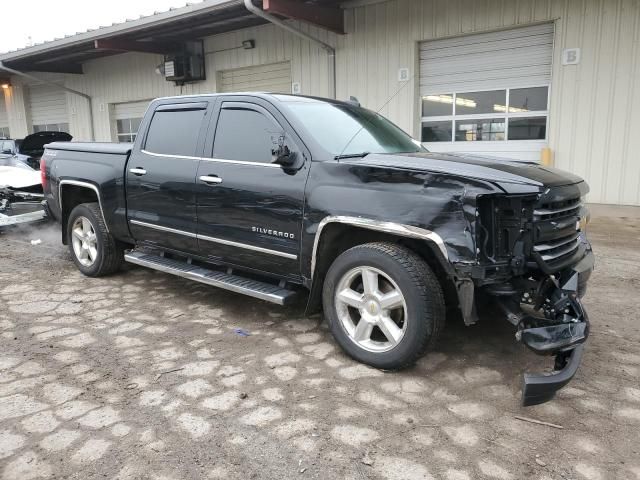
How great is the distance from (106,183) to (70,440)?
3122mm

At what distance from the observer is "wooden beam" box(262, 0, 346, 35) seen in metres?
9.79

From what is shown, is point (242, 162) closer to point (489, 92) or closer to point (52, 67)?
point (489, 92)

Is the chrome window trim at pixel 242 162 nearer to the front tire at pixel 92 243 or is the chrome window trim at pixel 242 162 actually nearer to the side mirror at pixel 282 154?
the side mirror at pixel 282 154

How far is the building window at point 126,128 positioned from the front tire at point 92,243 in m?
11.6

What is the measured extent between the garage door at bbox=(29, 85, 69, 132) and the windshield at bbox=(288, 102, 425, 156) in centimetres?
1710

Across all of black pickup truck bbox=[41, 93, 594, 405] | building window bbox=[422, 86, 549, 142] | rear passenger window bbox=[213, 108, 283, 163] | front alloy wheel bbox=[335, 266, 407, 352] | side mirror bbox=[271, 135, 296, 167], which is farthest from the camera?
building window bbox=[422, 86, 549, 142]

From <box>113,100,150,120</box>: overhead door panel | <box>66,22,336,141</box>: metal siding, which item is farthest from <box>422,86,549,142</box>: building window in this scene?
<box>113,100,150,120</box>: overhead door panel

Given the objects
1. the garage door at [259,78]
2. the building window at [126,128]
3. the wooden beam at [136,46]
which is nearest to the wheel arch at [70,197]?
the garage door at [259,78]

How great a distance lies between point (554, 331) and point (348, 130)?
221 cm

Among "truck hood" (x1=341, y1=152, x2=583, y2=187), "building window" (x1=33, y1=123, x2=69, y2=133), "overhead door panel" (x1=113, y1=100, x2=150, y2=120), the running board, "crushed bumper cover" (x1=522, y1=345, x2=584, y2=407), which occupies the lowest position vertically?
"crushed bumper cover" (x1=522, y1=345, x2=584, y2=407)

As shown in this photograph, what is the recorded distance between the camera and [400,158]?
3.72m

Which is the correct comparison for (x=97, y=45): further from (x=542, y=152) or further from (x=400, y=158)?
(x=400, y=158)

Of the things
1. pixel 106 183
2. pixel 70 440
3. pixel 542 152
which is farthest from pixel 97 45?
pixel 70 440

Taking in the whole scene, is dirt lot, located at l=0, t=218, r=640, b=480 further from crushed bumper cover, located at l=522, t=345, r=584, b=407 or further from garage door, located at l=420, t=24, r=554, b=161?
garage door, located at l=420, t=24, r=554, b=161
